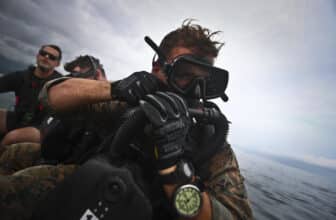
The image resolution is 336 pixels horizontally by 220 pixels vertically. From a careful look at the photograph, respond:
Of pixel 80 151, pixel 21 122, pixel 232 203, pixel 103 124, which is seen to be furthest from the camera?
pixel 21 122

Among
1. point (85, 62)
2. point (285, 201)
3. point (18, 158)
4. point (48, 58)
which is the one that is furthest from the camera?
point (285, 201)

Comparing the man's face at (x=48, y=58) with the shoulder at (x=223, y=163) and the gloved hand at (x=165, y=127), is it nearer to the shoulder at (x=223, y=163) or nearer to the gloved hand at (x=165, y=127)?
the gloved hand at (x=165, y=127)

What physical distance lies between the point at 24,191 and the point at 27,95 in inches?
118

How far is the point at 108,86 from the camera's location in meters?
1.15

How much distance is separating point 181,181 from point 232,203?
554 mm

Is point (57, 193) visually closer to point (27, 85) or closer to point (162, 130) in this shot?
point (162, 130)

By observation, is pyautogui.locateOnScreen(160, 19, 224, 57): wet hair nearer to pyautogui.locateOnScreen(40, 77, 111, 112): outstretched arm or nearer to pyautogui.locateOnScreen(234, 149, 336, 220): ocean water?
pyautogui.locateOnScreen(40, 77, 111, 112): outstretched arm

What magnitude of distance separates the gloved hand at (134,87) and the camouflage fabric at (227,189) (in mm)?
751

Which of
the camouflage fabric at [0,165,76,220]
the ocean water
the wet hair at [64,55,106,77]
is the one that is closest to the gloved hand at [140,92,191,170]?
the camouflage fabric at [0,165,76,220]

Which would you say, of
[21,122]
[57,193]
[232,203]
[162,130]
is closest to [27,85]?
[21,122]

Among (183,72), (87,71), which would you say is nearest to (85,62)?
(87,71)

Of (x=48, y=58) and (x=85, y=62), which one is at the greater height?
(x=48, y=58)

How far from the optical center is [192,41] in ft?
5.17

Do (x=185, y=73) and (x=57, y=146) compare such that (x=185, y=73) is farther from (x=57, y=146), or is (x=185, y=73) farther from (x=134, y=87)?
(x=57, y=146)
